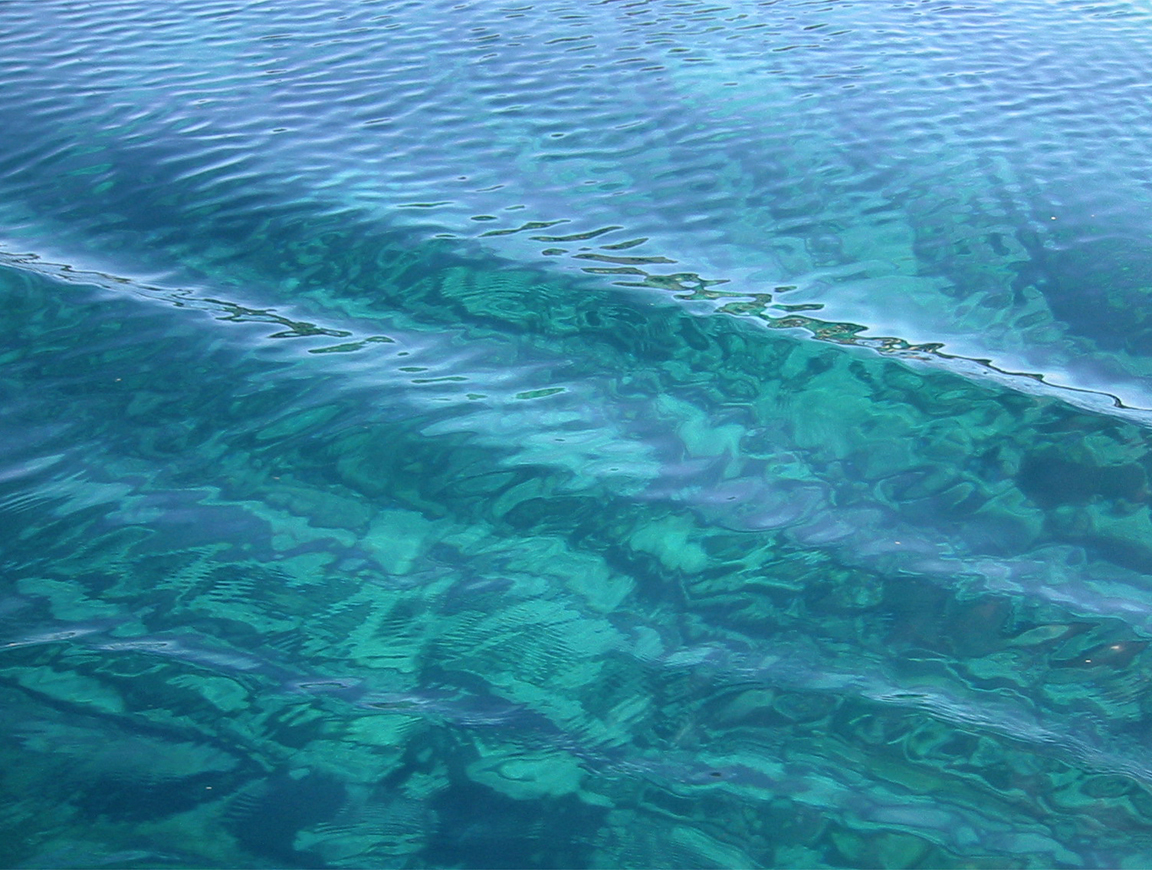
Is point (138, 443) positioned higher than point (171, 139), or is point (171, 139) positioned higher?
point (171, 139)

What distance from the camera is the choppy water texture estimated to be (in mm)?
3600

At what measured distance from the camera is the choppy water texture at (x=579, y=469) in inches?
142

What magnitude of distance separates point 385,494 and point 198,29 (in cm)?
761

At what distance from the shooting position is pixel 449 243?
6.67 metres

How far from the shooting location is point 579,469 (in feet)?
16.5

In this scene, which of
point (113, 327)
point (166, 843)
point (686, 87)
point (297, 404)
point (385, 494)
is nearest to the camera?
point (166, 843)

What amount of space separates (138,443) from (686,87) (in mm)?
5904

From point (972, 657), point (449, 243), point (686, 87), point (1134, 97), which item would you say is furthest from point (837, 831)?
point (1134, 97)

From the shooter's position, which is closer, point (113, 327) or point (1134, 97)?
point (113, 327)

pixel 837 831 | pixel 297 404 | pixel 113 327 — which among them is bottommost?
pixel 837 831

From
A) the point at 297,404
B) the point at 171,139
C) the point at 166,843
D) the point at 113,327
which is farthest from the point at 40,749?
the point at 171,139

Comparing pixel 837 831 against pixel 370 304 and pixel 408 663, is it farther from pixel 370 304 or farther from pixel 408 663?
pixel 370 304

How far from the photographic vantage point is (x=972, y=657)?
405 centimetres

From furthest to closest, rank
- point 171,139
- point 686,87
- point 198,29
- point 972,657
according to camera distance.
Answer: point 198,29
point 686,87
point 171,139
point 972,657
